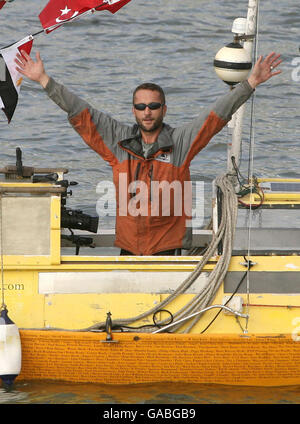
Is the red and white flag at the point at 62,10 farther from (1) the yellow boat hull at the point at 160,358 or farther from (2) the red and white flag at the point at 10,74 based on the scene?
(1) the yellow boat hull at the point at 160,358

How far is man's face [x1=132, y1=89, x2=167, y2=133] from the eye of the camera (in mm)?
7703

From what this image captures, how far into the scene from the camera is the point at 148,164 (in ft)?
25.4

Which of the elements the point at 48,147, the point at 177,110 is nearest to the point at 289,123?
the point at 177,110

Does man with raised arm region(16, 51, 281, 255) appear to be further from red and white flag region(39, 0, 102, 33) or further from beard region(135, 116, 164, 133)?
red and white flag region(39, 0, 102, 33)

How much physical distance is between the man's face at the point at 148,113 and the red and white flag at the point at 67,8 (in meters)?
1.18

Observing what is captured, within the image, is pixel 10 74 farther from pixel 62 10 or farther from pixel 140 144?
pixel 140 144

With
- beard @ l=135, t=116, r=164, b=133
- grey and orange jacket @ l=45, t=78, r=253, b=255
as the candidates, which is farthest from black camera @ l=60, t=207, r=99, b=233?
beard @ l=135, t=116, r=164, b=133

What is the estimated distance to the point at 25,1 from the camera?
2027cm

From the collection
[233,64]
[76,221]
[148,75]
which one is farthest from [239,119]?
[148,75]

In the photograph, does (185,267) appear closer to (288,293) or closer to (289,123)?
(288,293)

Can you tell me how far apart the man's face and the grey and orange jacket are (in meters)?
0.09

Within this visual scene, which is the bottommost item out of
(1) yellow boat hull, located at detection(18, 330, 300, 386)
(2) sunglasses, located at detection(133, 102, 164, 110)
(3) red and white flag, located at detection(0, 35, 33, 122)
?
(1) yellow boat hull, located at detection(18, 330, 300, 386)

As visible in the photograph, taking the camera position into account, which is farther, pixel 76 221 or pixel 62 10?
pixel 62 10

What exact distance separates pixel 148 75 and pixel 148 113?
383 inches
